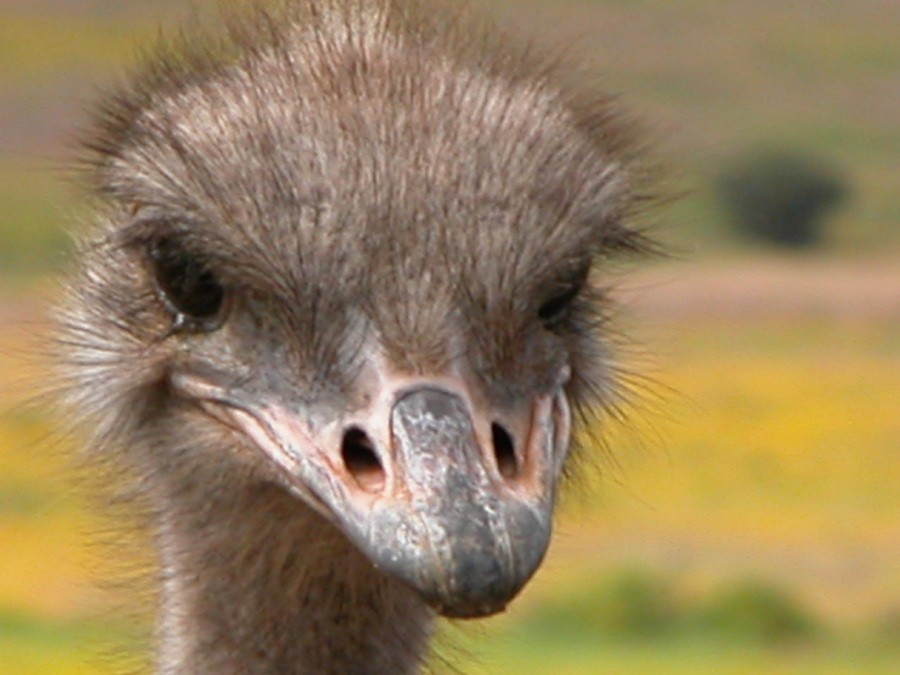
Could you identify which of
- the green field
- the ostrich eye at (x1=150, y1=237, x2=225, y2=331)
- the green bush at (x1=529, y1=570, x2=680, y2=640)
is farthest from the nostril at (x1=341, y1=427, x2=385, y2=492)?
the green bush at (x1=529, y1=570, x2=680, y2=640)

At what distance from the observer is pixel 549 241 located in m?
3.45

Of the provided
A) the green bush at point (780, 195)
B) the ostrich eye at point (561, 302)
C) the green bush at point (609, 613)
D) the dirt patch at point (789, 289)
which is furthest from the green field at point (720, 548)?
the green bush at point (780, 195)

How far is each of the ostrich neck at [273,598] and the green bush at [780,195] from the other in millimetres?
35498

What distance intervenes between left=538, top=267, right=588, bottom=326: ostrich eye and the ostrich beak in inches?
5.7

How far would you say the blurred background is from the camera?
447 cm

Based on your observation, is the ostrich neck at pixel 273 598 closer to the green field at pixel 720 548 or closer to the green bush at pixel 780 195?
the green field at pixel 720 548

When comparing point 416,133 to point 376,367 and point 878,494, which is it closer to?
point 376,367

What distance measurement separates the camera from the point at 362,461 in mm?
3213

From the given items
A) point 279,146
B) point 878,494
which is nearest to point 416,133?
point 279,146

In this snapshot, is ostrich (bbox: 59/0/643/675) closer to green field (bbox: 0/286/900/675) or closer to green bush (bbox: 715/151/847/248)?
green field (bbox: 0/286/900/675)

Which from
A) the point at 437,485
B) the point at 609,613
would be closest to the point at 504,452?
the point at 437,485

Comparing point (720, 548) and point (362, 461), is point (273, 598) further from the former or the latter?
point (720, 548)

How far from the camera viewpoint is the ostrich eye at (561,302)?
3484mm

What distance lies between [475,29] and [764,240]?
35.5 meters
